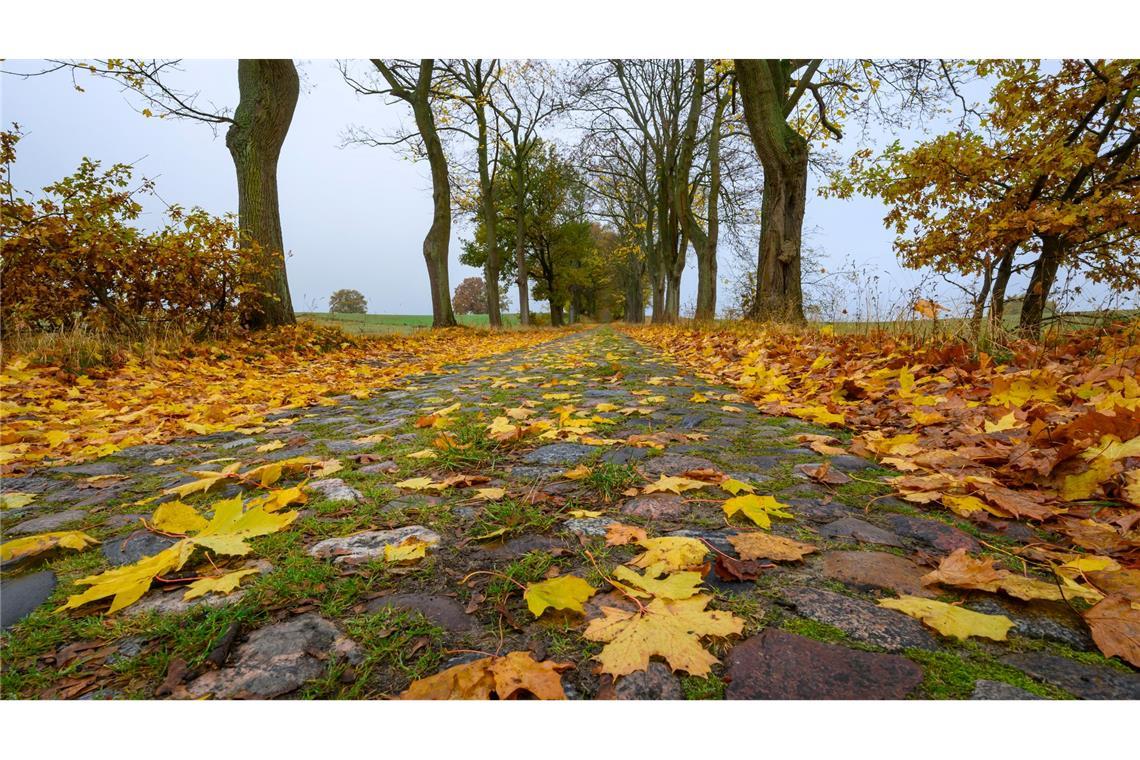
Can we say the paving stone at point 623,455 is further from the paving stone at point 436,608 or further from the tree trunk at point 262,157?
the tree trunk at point 262,157

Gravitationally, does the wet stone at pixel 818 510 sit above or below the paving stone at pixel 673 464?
below

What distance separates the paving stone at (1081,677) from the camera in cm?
87

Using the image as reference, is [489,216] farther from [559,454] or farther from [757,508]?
[757,508]

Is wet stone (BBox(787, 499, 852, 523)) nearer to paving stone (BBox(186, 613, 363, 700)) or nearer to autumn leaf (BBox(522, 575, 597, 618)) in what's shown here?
autumn leaf (BBox(522, 575, 597, 618))

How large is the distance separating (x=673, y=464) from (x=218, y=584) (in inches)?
60.2

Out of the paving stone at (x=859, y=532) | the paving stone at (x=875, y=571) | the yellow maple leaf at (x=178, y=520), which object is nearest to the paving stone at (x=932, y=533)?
the paving stone at (x=859, y=532)

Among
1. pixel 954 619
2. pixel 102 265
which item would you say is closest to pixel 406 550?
pixel 954 619

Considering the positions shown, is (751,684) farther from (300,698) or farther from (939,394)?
(939,394)

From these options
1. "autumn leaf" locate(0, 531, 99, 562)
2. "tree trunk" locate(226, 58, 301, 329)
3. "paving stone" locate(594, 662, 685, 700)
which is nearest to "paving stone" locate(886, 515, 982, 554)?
"paving stone" locate(594, 662, 685, 700)

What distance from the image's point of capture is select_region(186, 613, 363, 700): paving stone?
890mm

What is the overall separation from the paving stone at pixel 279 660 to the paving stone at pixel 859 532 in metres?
1.27

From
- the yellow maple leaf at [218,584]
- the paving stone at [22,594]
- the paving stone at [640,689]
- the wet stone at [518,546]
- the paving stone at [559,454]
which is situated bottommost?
the paving stone at [22,594]

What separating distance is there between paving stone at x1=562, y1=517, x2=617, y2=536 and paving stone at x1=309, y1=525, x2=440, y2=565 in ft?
1.27

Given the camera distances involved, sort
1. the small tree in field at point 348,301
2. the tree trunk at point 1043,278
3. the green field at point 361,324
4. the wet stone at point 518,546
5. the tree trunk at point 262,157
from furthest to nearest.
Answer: the small tree in field at point 348,301
the green field at point 361,324
the tree trunk at point 262,157
the tree trunk at point 1043,278
the wet stone at point 518,546
